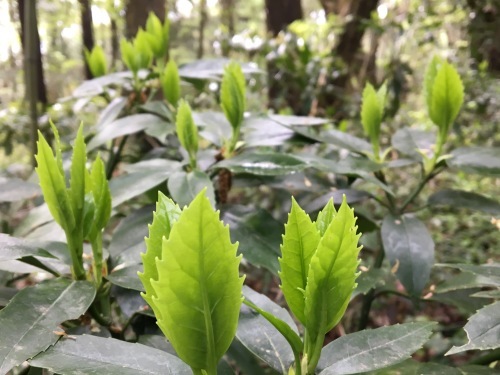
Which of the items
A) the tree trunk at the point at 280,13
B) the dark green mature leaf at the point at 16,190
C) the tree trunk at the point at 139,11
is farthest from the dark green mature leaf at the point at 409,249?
the tree trunk at the point at 280,13

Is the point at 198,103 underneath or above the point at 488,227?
above

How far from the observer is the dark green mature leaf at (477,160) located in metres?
0.80

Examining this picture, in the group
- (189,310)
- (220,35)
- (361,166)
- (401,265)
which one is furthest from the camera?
(220,35)

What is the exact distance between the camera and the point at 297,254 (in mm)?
420

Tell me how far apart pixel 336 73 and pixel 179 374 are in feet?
7.97

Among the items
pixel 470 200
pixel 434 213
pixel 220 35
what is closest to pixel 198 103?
pixel 220 35

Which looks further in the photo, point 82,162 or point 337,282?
point 82,162

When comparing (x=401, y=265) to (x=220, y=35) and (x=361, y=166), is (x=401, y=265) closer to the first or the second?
(x=361, y=166)

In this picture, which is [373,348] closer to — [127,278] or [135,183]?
[127,278]

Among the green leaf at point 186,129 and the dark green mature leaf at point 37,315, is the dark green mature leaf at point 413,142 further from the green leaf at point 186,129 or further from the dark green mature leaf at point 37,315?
the dark green mature leaf at point 37,315

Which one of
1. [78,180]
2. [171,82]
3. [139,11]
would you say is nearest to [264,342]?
[78,180]

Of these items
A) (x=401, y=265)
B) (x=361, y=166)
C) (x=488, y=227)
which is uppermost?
(x=361, y=166)

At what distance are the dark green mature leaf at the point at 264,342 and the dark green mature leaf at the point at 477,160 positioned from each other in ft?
1.70

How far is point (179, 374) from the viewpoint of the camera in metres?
0.45
